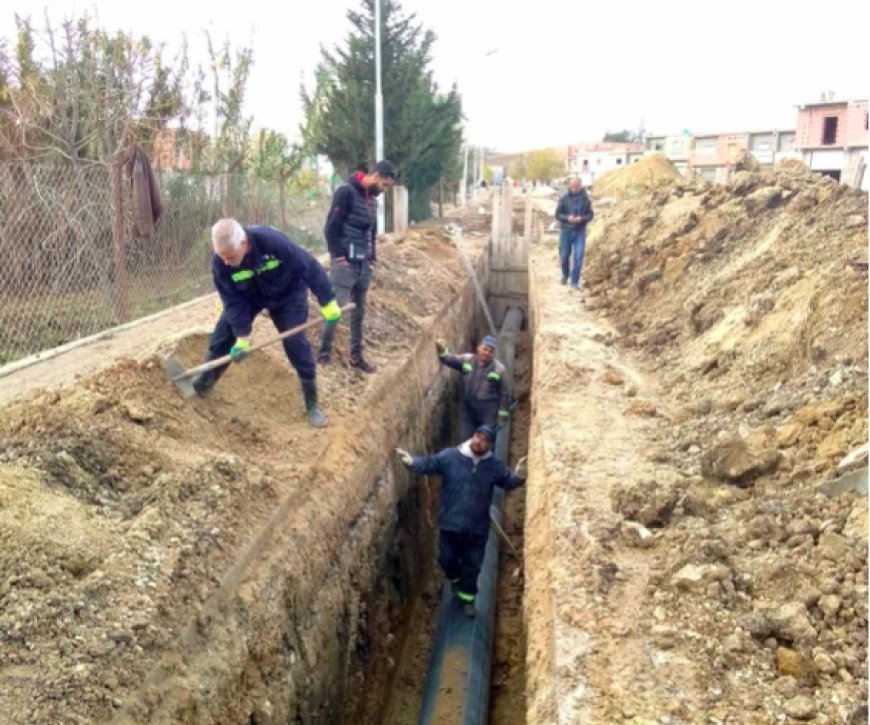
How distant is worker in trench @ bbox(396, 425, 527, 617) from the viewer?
18.9 ft

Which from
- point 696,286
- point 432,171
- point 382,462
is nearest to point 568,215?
point 696,286

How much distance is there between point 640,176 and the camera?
89.5 ft

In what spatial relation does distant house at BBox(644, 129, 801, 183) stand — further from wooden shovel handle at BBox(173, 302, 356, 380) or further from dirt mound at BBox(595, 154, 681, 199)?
wooden shovel handle at BBox(173, 302, 356, 380)

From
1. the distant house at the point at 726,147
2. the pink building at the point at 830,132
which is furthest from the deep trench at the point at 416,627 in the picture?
the distant house at the point at 726,147

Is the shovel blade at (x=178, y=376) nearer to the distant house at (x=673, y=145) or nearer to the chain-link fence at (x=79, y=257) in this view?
the chain-link fence at (x=79, y=257)

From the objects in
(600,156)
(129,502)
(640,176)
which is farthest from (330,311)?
(600,156)

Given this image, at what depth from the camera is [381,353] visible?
26.4 feet

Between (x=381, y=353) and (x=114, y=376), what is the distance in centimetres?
335

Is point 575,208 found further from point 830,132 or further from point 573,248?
point 830,132

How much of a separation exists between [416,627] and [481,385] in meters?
2.66

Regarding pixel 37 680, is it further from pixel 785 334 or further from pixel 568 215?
pixel 568 215

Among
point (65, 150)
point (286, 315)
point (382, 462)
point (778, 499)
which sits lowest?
point (382, 462)

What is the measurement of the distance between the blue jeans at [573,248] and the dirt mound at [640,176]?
45.4 ft

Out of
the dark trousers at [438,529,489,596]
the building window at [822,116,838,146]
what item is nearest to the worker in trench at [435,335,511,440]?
the dark trousers at [438,529,489,596]
